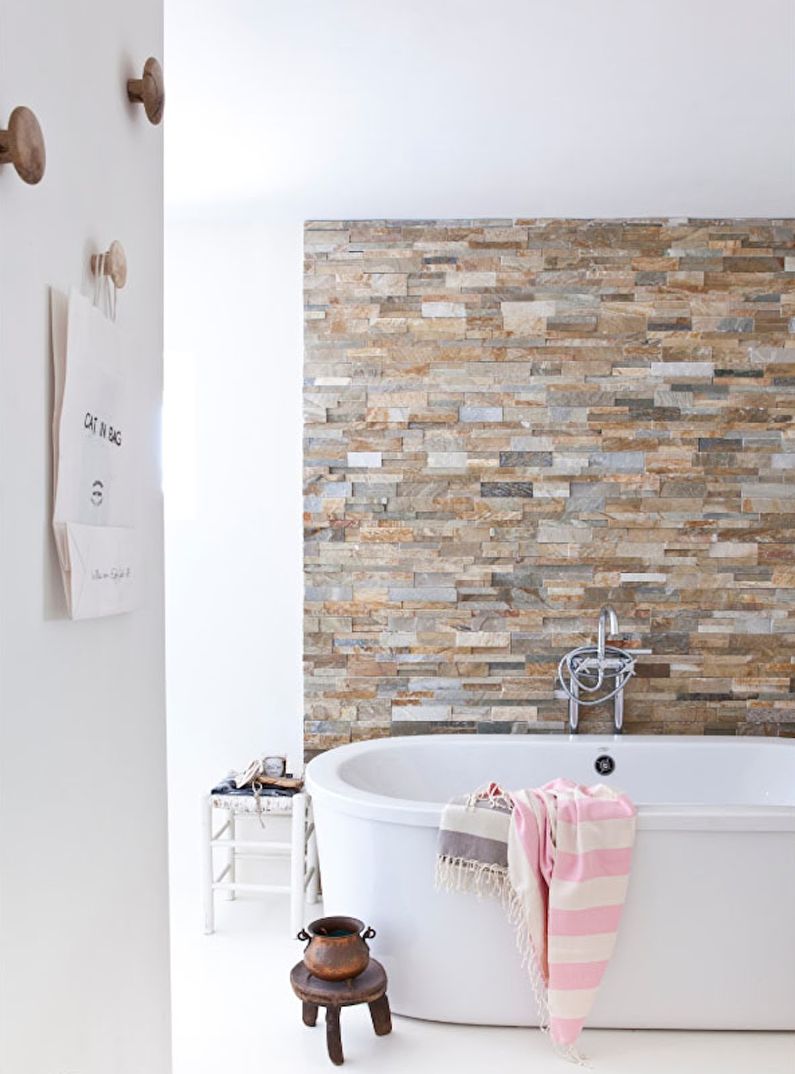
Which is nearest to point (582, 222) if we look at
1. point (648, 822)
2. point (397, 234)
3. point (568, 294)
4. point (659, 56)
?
point (568, 294)

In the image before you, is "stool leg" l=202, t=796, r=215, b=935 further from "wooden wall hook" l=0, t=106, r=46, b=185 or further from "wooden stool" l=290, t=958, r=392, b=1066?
"wooden wall hook" l=0, t=106, r=46, b=185

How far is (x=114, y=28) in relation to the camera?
4.17 ft

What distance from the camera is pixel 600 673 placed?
3898 mm

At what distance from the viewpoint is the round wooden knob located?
4.34 feet

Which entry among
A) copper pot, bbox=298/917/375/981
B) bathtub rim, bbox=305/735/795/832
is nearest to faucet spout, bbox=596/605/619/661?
bathtub rim, bbox=305/735/795/832

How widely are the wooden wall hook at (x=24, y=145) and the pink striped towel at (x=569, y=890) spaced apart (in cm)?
225

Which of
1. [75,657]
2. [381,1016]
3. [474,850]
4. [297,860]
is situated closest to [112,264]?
[75,657]

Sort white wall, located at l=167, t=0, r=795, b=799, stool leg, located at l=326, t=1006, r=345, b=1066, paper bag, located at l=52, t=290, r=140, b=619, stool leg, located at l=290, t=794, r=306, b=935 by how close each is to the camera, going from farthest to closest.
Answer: stool leg, located at l=290, t=794, r=306, b=935 → stool leg, located at l=326, t=1006, r=345, b=1066 → white wall, located at l=167, t=0, r=795, b=799 → paper bag, located at l=52, t=290, r=140, b=619

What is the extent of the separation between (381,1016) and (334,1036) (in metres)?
0.17

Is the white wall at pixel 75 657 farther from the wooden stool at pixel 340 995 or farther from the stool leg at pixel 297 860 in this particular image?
the stool leg at pixel 297 860

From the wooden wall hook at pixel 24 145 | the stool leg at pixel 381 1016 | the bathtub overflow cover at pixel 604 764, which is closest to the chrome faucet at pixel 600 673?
the bathtub overflow cover at pixel 604 764

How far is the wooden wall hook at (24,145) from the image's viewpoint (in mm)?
904

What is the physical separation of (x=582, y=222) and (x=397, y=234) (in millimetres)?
735

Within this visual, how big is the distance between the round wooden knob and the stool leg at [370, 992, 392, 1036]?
7.76 ft
